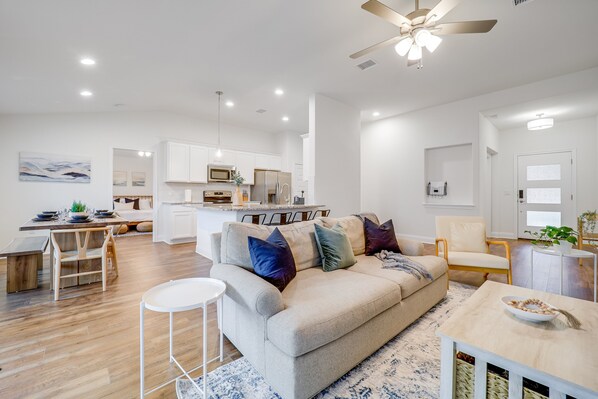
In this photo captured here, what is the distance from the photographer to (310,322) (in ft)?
4.59

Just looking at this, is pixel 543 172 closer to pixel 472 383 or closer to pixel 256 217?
pixel 256 217

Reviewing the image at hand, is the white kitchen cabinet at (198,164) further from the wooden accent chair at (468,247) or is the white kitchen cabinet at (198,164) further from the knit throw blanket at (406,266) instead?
the wooden accent chair at (468,247)

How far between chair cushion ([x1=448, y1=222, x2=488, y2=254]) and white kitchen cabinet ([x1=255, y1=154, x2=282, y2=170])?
531 centimetres

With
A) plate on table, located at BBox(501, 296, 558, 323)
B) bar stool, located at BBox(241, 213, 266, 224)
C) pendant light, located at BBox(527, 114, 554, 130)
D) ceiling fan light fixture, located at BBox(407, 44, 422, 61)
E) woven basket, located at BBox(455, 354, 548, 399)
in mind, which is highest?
pendant light, located at BBox(527, 114, 554, 130)

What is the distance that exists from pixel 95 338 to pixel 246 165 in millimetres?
5479

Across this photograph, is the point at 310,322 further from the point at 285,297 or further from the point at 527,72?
the point at 527,72

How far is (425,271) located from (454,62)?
327cm

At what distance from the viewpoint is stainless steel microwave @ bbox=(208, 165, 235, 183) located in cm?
644

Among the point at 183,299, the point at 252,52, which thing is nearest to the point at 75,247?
the point at 183,299

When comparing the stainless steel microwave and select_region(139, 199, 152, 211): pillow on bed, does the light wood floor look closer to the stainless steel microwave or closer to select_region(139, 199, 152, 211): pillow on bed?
the stainless steel microwave

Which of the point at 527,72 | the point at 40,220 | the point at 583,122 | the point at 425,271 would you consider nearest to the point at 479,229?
the point at 425,271

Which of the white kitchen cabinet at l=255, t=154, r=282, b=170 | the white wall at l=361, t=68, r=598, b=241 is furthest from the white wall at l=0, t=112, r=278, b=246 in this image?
the white wall at l=361, t=68, r=598, b=241

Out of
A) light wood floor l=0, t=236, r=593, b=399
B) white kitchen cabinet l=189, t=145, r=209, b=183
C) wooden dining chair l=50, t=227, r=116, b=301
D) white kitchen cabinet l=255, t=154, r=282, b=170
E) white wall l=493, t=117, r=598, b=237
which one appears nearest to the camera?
light wood floor l=0, t=236, r=593, b=399

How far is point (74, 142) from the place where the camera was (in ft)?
16.6
